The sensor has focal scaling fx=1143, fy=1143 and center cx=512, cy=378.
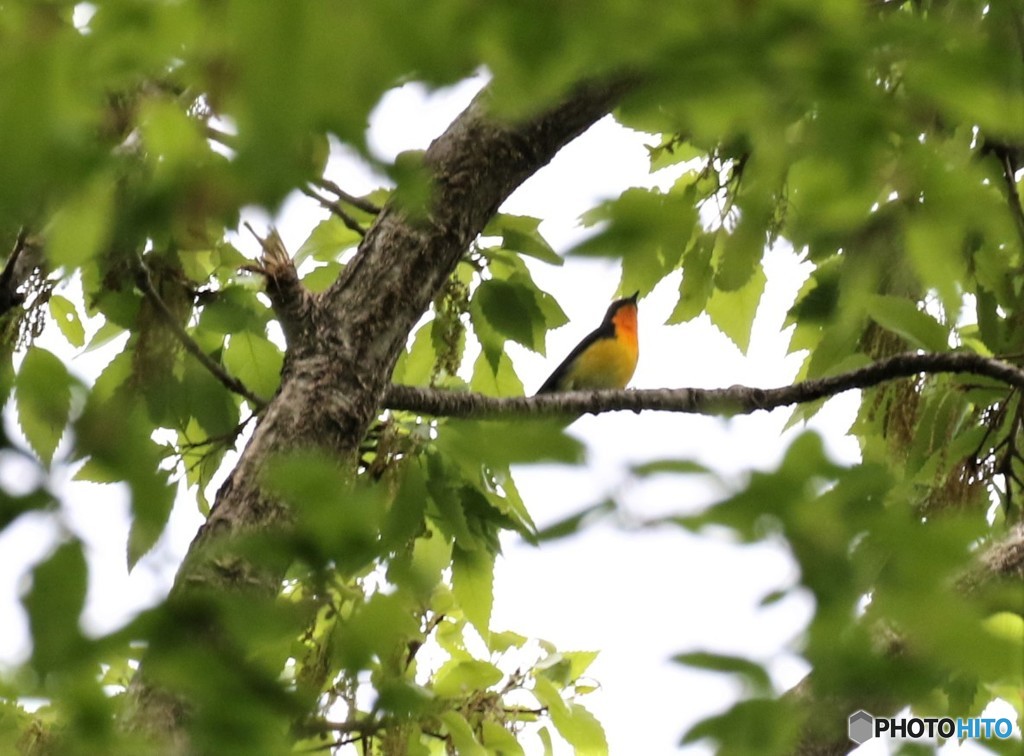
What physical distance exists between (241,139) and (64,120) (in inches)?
6.8

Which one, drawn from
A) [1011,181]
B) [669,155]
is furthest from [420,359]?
[1011,181]

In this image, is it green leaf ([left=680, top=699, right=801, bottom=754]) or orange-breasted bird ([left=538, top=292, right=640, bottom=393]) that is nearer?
green leaf ([left=680, top=699, right=801, bottom=754])

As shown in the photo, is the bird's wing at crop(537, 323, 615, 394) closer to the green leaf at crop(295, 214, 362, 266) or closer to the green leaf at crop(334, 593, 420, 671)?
the green leaf at crop(295, 214, 362, 266)

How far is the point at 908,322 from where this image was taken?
238cm

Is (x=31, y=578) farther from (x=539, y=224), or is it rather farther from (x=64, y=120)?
(x=539, y=224)

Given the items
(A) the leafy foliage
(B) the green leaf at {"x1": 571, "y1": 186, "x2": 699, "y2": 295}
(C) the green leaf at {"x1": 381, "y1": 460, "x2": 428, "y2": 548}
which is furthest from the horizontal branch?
(B) the green leaf at {"x1": 571, "y1": 186, "x2": 699, "y2": 295}

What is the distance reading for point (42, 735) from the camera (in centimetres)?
232

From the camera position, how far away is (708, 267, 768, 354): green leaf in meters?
3.47

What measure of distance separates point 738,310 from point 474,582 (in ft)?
3.90

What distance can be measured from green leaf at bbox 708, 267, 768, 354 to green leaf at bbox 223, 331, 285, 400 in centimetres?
136

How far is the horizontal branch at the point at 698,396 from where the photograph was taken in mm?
2422

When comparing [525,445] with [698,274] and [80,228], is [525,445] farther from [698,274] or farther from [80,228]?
[698,274]

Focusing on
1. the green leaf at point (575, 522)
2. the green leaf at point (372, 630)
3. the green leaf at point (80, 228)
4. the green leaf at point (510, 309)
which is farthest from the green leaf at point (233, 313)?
the green leaf at point (575, 522)

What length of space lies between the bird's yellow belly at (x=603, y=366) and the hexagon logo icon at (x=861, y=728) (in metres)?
5.32
